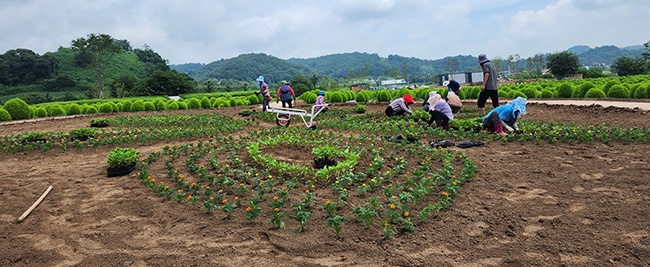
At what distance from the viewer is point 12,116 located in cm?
1582

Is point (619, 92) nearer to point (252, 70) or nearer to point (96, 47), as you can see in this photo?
point (96, 47)

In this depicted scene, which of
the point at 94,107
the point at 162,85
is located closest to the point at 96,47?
the point at 162,85

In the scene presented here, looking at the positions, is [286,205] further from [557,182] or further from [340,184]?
[557,182]

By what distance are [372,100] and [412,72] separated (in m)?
155

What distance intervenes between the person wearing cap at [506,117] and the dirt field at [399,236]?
6.23 feet

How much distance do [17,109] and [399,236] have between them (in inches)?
726

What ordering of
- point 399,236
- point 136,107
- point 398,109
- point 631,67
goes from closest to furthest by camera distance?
point 399,236 → point 398,109 → point 136,107 → point 631,67

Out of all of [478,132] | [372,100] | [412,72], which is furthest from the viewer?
[412,72]

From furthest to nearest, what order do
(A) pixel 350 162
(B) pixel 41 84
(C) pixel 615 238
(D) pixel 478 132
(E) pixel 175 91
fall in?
(B) pixel 41 84 → (E) pixel 175 91 → (D) pixel 478 132 → (A) pixel 350 162 → (C) pixel 615 238

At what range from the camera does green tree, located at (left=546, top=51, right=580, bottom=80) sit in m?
54.0

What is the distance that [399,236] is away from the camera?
10.3 ft

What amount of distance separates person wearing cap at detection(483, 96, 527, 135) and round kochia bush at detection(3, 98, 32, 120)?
1782 cm

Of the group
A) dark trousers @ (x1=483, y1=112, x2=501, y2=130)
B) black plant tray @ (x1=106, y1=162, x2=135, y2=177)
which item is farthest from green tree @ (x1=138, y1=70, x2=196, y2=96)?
dark trousers @ (x1=483, y1=112, x2=501, y2=130)

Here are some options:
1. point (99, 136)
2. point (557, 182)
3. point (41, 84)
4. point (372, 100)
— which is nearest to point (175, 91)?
point (41, 84)
